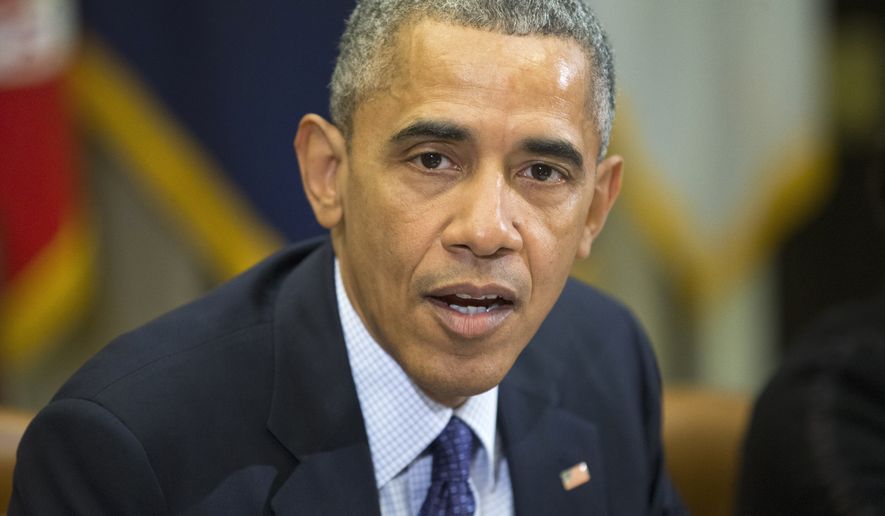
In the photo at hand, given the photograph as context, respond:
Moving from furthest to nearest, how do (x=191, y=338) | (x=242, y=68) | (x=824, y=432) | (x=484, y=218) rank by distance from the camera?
(x=242, y=68) < (x=824, y=432) < (x=191, y=338) < (x=484, y=218)

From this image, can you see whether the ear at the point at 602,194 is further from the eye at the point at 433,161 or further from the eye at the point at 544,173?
the eye at the point at 433,161

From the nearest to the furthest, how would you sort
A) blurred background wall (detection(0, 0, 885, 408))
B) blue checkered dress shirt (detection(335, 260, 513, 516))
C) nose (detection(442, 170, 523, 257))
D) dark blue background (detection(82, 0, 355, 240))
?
nose (detection(442, 170, 523, 257)) → blue checkered dress shirt (detection(335, 260, 513, 516)) → blurred background wall (detection(0, 0, 885, 408)) → dark blue background (detection(82, 0, 355, 240))

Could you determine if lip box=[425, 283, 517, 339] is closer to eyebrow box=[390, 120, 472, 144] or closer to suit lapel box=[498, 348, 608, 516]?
eyebrow box=[390, 120, 472, 144]

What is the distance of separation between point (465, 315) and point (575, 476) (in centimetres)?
52

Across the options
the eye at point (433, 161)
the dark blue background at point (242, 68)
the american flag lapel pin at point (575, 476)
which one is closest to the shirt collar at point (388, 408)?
the american flag lapel pin at point (575, 476)

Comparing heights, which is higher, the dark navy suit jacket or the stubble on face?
the stubble on face

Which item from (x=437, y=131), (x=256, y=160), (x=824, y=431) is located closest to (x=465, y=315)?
(x=437, y=131)

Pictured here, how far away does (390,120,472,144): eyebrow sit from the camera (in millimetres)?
1554

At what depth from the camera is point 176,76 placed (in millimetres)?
3367

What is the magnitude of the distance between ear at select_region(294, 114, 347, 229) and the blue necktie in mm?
375

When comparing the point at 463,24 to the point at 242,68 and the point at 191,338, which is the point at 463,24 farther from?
the point at 242,68

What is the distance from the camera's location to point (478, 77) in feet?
5.10

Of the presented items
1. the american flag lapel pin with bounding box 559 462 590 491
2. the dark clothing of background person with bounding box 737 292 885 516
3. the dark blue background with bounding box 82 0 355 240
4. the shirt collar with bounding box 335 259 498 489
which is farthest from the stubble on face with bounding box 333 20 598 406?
the dark blue background with bounding box 82 0 355 240

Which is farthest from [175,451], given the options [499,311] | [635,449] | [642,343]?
[642,343]
